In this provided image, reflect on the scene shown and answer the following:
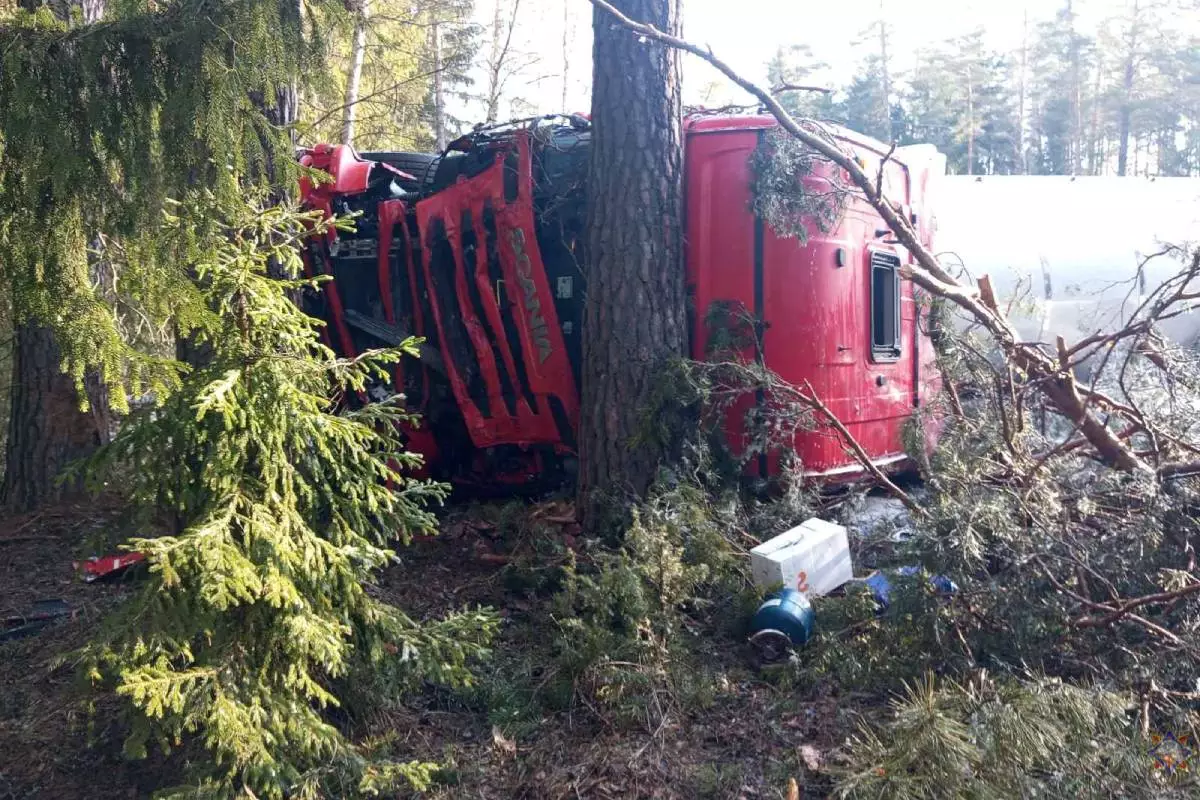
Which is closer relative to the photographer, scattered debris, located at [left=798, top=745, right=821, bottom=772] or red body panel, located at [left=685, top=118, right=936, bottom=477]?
scattered debris, located at [left=798, top=745, right=821, bottom=772]

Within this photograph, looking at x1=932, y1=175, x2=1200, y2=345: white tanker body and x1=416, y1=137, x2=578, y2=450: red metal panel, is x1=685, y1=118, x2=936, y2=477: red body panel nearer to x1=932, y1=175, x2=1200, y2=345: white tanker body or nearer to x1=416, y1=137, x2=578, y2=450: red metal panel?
x1=416, y1=137, x2=578, y2=450: red metal panel

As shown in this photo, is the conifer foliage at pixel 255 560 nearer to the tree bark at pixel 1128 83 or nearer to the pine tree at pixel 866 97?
the pine tree at pixel 866 97

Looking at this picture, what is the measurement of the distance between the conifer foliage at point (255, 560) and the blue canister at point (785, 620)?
117cm

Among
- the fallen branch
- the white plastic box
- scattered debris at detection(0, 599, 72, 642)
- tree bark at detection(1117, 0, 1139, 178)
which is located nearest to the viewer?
the white plastic box

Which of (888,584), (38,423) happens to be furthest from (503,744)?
(38,423)

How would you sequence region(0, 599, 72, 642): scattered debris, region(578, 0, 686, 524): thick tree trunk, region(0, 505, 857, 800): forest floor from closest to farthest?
region(0, 505, 857, 800): forest floor → region(0, 599, 72, 642): scattered debris → region(578, 0, 686, 524): thick tree trunk

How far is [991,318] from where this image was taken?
4137 millimetres

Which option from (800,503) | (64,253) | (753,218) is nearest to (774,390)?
(800,503)

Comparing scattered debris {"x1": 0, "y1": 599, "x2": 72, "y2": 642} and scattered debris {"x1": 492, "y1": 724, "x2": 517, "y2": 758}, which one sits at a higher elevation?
scattered debris {"x1": 0, "y1": 599, "x2": 72, "y2": 642}

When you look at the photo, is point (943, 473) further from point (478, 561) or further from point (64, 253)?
point (64, 253)

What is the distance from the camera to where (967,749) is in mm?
2611

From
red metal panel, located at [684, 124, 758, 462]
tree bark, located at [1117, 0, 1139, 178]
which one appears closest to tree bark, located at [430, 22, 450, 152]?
red metal panel, located at [684, 124, 758, 462]

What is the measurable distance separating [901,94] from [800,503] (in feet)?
109

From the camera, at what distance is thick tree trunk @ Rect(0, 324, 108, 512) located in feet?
20.8
